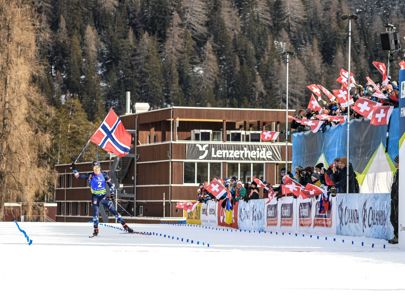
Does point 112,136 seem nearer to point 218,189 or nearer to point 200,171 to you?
point 218,189

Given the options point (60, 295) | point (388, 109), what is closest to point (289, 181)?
point (388, 109)

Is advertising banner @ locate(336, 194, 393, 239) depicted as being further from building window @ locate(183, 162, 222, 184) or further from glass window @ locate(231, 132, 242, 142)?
glass window @ locate(231, 132, 242, 142)

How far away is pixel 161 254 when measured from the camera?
18703mm

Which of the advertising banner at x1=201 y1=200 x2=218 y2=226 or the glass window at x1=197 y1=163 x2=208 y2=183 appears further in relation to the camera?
the glass window at x1=197 y1=163 x2=208 y2=183

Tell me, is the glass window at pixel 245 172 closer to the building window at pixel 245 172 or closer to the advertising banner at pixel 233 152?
the building window at pixel 245 172

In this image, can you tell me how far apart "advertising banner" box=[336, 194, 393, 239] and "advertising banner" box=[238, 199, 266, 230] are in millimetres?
7242

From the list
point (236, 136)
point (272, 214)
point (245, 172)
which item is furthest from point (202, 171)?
point (272, 214)

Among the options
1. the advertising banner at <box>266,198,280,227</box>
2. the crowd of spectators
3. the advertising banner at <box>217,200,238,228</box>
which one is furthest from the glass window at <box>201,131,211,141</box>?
the advertising banner at <box>266,198,280,227</box>

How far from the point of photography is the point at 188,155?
276 feet

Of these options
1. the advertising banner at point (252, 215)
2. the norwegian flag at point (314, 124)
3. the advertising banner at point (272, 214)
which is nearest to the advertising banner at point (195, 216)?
the advertising banner at point (252, 215)

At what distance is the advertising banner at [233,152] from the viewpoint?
276ft

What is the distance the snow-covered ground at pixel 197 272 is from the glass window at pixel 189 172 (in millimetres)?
62469

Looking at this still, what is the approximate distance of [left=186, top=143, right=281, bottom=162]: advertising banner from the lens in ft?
276

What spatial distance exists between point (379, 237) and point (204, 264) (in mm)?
11257
